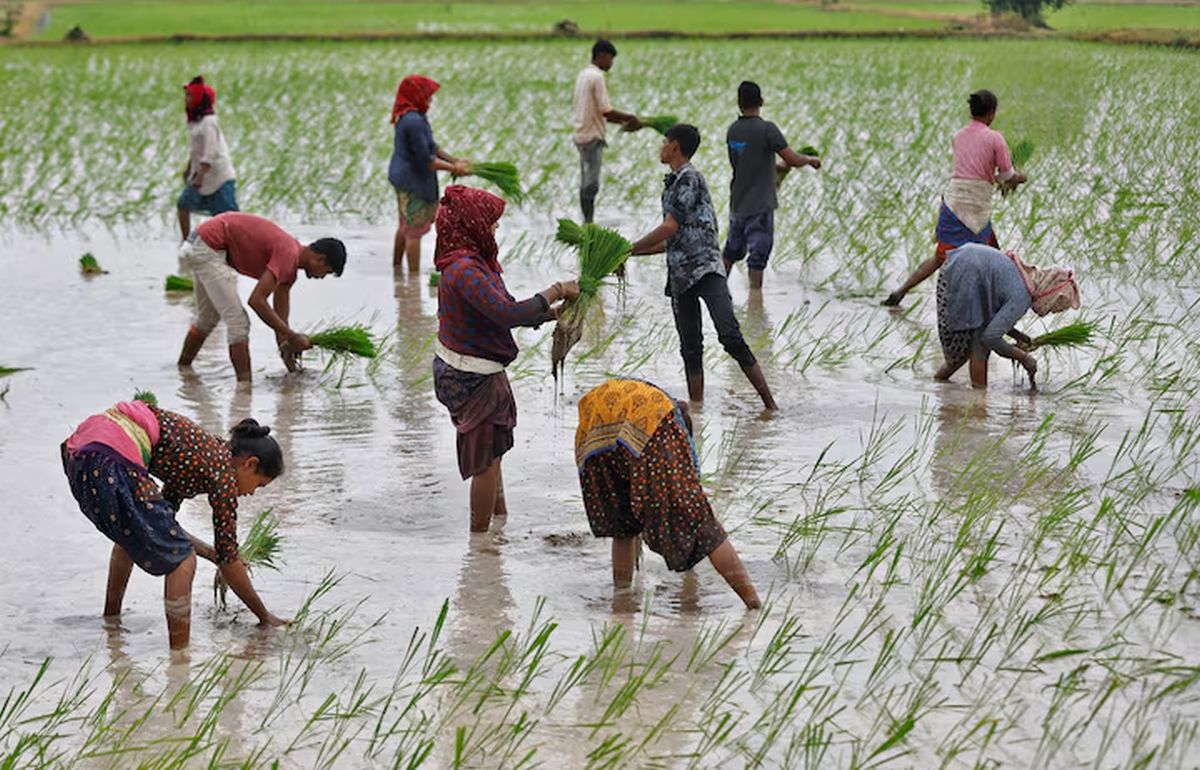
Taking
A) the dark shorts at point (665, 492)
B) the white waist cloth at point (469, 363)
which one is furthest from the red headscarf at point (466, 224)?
the dark shorts at point (665, 492)

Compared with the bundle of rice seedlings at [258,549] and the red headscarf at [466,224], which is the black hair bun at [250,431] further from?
the red headscarf at [466,224]

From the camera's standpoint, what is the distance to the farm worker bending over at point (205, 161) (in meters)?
10.1

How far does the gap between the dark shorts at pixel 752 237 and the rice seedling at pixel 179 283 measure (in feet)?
9.86

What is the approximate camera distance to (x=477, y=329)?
535 cm

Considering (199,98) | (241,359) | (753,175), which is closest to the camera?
(241,359)

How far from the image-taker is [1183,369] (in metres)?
7.48

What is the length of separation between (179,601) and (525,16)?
39.8 m

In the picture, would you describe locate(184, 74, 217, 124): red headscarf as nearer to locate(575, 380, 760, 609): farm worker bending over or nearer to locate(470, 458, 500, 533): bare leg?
locate(470, 458, 500, 533): bare leg

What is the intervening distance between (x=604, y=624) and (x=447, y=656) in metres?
0.49

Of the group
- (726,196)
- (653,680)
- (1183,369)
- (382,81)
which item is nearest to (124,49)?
(382,81)

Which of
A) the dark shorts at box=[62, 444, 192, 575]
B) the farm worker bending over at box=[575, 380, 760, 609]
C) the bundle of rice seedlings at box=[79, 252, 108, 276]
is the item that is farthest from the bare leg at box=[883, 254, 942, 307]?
the dark shorts at box=[62, 444, 192, 575]

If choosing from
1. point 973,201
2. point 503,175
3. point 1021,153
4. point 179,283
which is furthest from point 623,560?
point 1021,153

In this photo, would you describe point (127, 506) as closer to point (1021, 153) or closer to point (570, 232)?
point (570, 232)

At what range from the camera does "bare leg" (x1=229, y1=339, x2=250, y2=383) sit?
762 centimetres
